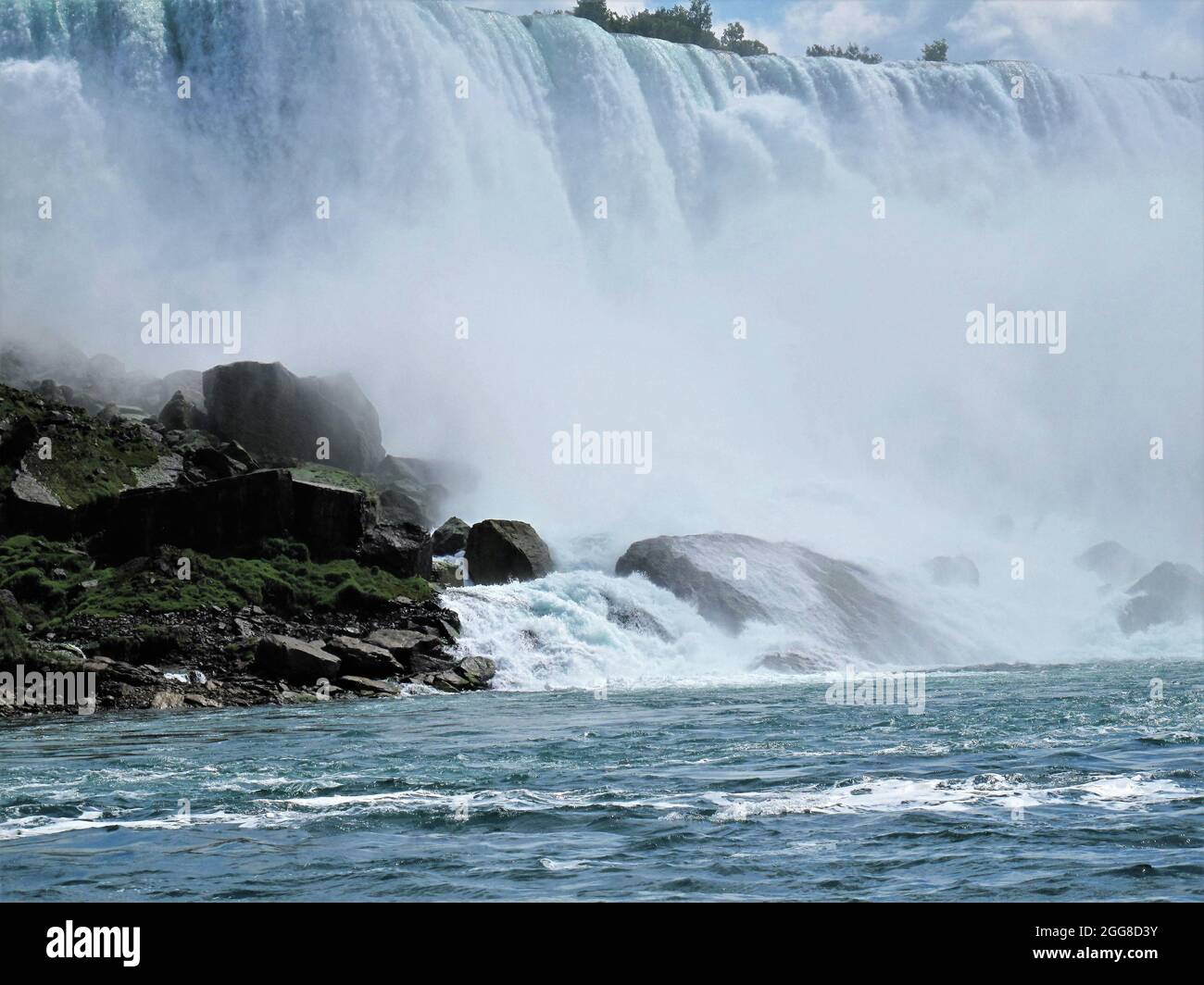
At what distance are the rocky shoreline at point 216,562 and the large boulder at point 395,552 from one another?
0.07 metres

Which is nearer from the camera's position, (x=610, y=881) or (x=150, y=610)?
(x=610, y=881)

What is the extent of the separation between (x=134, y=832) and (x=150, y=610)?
22.9m

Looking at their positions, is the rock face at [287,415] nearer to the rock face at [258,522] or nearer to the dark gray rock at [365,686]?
the rock face at [258,522]

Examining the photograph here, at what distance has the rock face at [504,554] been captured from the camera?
48.8 metres

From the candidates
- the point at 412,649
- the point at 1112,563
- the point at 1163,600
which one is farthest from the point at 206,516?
the point at 1112,563

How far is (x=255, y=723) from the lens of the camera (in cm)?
2911

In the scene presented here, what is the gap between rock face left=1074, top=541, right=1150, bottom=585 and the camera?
237ft

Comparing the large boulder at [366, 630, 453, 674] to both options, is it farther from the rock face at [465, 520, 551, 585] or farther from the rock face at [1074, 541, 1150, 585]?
the rock face at [1074, 541, 1150, 585]

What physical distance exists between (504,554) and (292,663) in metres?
14.3

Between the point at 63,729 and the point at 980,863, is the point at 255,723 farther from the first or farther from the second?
the point at 980,863

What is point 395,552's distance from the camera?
1800 inches

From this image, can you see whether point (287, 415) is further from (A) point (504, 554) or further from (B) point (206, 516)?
(A) point (504, 554)

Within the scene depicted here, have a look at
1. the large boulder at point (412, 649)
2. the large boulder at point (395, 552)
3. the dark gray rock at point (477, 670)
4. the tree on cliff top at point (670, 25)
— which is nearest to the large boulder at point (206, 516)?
the large boulder at point (395, 552)
